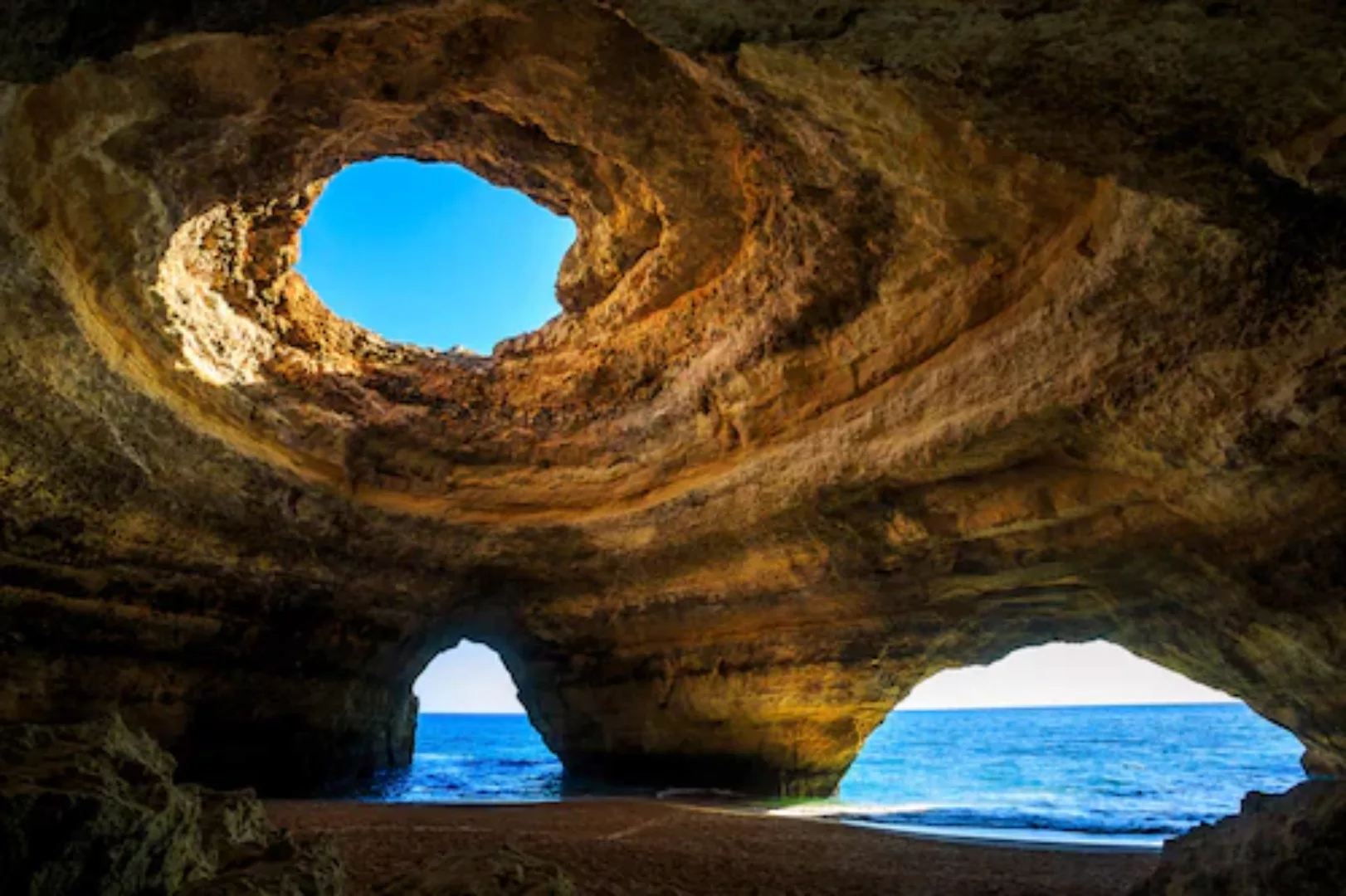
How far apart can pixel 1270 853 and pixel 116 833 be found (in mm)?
4308

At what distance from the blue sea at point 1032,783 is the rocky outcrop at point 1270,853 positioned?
3.78m

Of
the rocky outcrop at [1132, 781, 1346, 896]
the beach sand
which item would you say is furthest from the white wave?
the rocky outcrop at [1132, 781, 1346, 896]

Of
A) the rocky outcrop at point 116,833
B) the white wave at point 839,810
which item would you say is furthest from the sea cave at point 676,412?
the white wave at point 839,810

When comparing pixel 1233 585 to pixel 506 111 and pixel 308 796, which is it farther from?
pixel 308 796

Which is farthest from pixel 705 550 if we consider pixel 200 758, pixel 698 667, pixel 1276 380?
pixel 200 758

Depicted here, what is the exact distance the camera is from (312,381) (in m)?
10.1

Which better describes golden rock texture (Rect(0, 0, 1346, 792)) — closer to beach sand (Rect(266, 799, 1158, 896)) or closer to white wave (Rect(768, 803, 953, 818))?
white wave (Rect(768, 803, 953, 818))

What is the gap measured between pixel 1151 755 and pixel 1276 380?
2918 centimetres

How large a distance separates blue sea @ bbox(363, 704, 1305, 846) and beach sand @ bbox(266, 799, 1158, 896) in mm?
1665

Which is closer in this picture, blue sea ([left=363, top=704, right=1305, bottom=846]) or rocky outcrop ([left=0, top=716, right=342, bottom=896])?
rocky outcrop ([left=0, top=716, right=342, bottom=896])

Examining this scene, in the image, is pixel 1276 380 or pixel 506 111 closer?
pixel 1276 380

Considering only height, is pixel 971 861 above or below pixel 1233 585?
below

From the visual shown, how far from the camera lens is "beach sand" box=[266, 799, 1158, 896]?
4.36m

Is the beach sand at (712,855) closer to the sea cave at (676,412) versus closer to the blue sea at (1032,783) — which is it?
the sea cave at (676,412)
